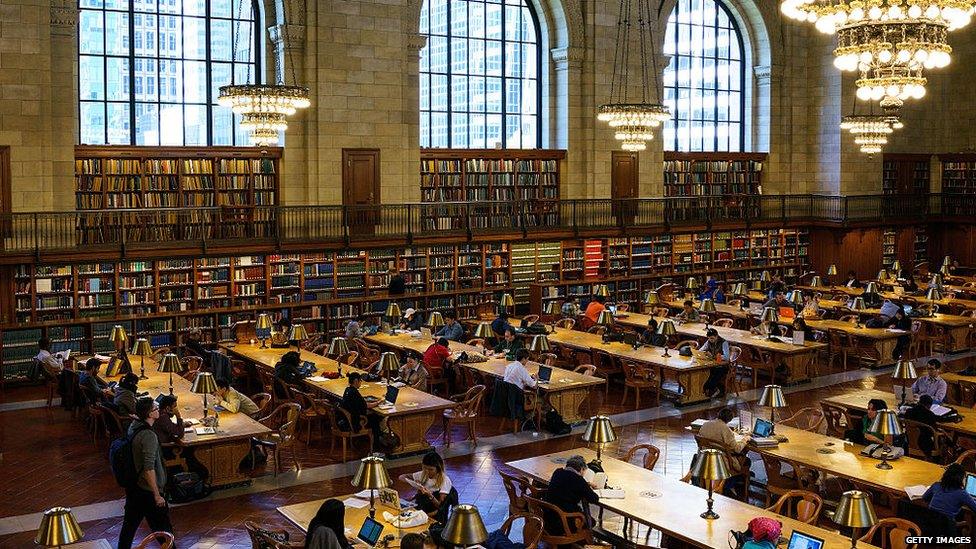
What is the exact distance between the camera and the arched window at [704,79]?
24.0 metres

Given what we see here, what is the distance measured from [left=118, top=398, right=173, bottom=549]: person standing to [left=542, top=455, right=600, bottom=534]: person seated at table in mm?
2857

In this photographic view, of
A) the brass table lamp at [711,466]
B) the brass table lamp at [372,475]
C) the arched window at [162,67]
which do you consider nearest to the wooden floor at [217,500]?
the brass table lamp at [372,475]

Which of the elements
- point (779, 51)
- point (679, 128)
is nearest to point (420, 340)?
point (679, 128)

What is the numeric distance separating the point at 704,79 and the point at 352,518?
19.4 meters

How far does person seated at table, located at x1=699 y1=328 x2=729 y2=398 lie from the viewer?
1353 centimetres

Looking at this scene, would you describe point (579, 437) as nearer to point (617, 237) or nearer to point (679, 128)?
point (617, 237)

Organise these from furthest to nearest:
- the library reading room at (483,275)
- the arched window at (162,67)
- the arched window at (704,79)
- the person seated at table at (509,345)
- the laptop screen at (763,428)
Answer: the arched window at (704,79), the arched window at (162,67), the person seated at table at (509,345), the laptop screen at (763,428), the library reading room at (483,275)

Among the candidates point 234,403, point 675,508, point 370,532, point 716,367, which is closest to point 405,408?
point 234,403

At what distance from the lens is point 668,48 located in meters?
23.8

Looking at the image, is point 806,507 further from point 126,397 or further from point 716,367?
point 126,397

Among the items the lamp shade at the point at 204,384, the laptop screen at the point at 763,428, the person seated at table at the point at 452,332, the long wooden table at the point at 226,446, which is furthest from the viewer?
the person seated at table at the point at 452,332

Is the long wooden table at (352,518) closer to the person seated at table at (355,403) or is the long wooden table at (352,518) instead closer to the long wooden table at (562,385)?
the person seated at table at (355,403)

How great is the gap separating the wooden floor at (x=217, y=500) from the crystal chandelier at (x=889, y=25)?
4.37m

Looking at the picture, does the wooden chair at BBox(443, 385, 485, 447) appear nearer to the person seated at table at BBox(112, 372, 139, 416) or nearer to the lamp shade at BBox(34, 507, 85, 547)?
the person seated at table at BBox(112, 372, 139, 416)
